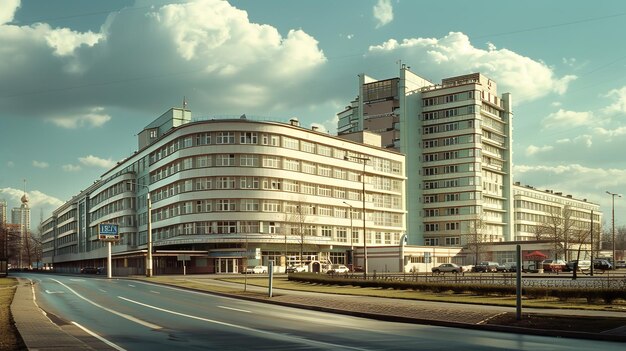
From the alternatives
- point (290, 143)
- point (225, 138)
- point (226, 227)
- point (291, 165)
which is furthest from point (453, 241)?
point (225, 138)

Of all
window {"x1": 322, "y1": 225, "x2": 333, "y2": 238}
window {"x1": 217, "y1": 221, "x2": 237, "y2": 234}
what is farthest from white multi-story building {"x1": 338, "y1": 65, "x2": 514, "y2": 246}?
window {"x1": 217, "y1": 221, "x2": 237, "y2": 234}

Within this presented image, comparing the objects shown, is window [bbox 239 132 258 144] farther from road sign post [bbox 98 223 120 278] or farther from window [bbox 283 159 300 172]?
road sign post [bbox 98 223 120 278]

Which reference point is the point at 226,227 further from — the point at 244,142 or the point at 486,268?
the point at 486,268

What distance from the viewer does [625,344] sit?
16.7 meters

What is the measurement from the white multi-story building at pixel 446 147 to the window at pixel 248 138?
44354mm

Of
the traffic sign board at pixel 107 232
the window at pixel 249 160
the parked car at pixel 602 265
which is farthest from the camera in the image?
the window at pixel 249 160

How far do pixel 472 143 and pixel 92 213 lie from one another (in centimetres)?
8957

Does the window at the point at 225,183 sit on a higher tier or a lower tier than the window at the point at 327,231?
higher

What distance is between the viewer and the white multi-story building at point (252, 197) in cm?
9338

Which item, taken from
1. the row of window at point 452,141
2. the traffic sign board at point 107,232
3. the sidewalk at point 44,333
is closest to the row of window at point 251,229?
the traffic sign board at point 107,232

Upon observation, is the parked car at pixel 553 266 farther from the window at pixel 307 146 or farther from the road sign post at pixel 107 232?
the road sign post at pixel 107 232

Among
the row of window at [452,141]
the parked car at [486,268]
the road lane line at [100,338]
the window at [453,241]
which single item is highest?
the row of window at [452,141]

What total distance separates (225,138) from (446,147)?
54.6 metres

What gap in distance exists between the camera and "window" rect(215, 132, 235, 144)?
308 feet
